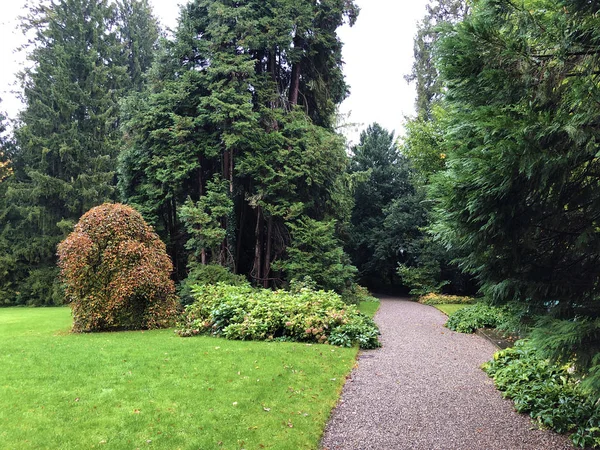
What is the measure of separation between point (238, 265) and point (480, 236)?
1375 cm

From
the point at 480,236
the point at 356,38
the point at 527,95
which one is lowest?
the point at 480,236

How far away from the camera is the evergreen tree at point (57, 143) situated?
71.6 feet

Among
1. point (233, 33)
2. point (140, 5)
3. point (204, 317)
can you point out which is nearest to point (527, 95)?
point (204, 317)

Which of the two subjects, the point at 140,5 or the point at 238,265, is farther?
the point at 140,5

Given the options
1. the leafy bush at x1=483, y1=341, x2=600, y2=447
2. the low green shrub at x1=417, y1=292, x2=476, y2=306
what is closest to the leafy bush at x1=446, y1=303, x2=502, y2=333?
the leafy bush at x1=483, y1=341, x2=600, y2=447

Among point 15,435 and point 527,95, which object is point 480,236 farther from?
point 15,435

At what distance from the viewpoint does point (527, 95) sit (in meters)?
2.85

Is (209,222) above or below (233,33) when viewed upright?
below

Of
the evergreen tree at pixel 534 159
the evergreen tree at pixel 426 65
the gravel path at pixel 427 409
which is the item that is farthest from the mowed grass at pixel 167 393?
the evergreen tree at pixel 426 65

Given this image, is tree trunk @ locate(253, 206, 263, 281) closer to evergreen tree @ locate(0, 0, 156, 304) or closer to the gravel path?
the gravel path

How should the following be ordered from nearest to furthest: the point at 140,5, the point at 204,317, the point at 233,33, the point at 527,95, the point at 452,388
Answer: the point at 527,95
the point at 452,388
the point at 204,317
the point at 233,33
the point at 140,5

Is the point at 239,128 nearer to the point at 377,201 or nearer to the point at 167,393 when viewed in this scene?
the point at 167,393

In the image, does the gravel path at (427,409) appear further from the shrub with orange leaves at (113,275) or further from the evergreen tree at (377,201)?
the evergreen tree at (377,201)

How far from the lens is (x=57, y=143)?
22.5 m
